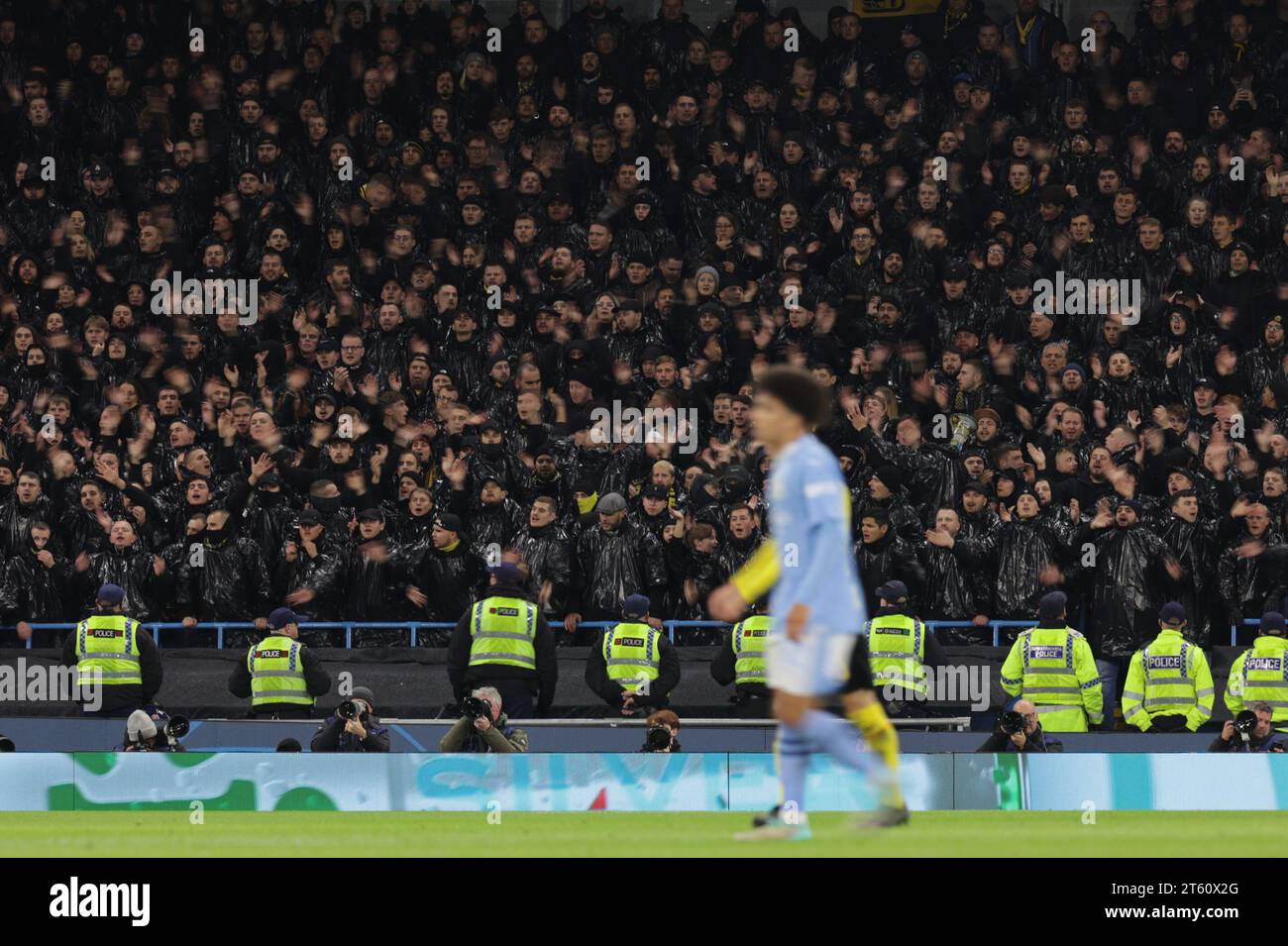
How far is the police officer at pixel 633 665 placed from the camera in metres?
17.8

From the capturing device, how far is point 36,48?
25422 millimetres

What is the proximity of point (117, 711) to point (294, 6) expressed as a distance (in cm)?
1021

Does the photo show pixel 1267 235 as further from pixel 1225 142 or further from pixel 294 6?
pixel 294 6

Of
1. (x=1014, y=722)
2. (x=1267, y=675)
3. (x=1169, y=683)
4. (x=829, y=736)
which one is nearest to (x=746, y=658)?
(x=1014, y=722)

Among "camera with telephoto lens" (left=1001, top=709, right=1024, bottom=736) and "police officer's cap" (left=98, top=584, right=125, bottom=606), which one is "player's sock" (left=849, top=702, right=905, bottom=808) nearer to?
"camera with telephoto lens" (left=1001, top=709, right=1024, bottom=736)

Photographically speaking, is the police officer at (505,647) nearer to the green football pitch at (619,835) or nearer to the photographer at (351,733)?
the photographer at (351,733)

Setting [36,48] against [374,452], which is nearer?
[374,452]

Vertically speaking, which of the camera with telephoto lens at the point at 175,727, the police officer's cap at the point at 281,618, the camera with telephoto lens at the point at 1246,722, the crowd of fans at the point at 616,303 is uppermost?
the crowd of fans at the point at 616,303

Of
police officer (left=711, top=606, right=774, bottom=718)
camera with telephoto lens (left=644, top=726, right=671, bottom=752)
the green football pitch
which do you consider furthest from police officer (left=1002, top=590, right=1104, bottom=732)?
the green football pitch

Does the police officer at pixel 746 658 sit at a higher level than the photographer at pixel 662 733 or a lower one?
higher

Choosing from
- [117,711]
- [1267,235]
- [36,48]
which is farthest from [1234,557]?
[36,48]

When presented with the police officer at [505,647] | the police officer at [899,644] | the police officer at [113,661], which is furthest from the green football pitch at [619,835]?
the police officer at [113,661]

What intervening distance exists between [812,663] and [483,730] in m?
8.25

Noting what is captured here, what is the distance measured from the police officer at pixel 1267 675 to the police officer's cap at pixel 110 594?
9.30m
